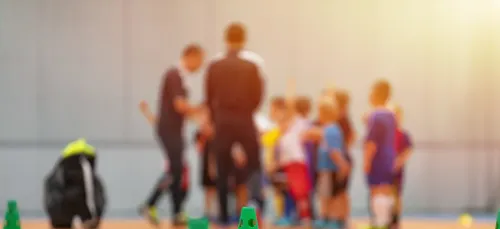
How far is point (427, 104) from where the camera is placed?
11.2 meters

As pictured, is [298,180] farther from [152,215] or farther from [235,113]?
[152,215]

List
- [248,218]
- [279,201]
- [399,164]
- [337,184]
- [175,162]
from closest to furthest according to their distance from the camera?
[248,218] → [399,164] → [337,184] → [175,162] → [279,201]

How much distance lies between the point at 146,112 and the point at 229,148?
326 centimetres

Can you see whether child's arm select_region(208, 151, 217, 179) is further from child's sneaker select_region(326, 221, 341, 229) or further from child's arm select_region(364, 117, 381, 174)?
child's arm select_region(364, 117, 381, 174)

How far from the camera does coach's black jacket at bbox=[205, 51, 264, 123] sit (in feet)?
26.0

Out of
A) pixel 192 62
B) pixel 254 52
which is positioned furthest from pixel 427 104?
pixel 192 62

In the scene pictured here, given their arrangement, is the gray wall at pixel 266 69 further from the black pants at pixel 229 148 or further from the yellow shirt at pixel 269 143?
the black pants at pixel 229 148

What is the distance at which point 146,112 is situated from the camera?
10961 millimetres

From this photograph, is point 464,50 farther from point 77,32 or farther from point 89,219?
point 89,219

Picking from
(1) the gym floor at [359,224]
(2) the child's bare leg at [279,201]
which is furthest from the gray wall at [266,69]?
(2) the child's bare leg at [279,201]

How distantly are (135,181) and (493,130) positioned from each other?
4.65m

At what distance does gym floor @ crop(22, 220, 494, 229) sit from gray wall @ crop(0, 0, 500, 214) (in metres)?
1.50

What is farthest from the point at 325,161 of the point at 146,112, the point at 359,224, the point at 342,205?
the point at 146,112

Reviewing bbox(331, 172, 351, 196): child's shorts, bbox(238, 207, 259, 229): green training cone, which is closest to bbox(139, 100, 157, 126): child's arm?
bbox(331, 172, 351, 196): child's shorts
